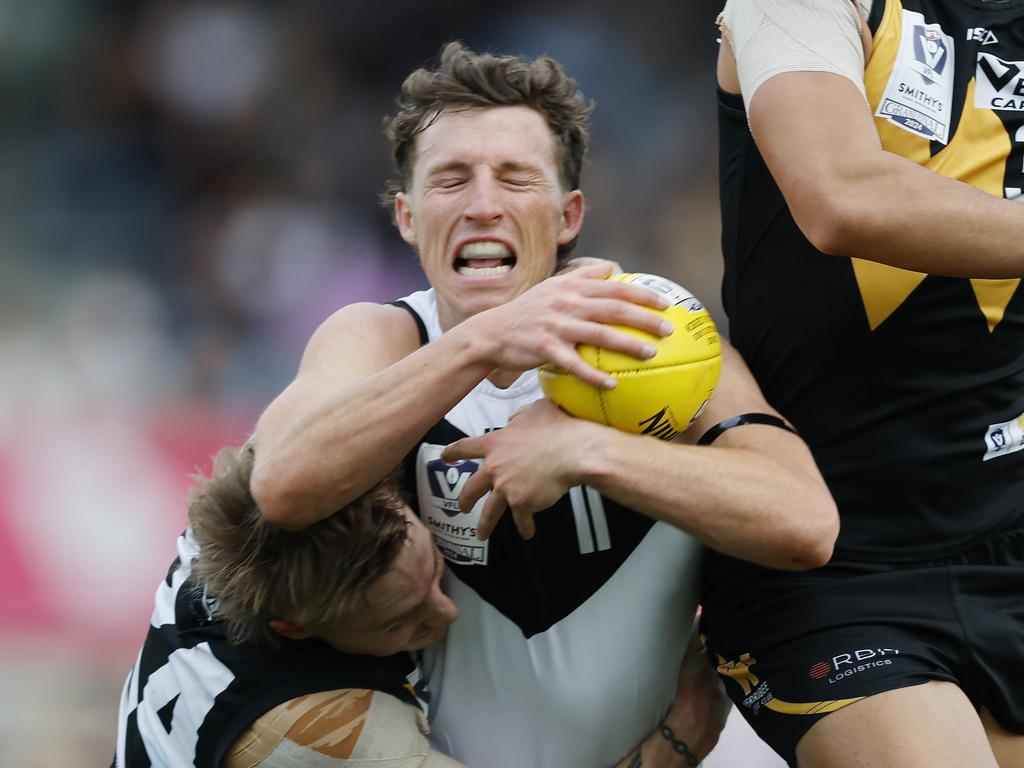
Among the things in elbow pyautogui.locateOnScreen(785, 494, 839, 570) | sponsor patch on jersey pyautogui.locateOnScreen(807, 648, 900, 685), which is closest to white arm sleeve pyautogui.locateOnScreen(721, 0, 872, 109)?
elbow pyautogui.locateOnScreen(785, 494, 839, 570)

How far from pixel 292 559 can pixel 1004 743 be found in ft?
6.04

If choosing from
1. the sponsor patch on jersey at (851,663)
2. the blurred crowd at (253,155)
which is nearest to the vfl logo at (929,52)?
the sponsor patch on jersey at (851,663)

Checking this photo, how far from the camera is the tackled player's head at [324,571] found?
2.93 metres

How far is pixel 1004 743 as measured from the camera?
284 centimetres

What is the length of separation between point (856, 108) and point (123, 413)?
19.8ft

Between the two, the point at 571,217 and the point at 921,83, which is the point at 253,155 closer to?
the point at 571,217

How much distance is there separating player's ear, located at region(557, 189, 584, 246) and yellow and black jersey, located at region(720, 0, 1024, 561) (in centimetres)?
78

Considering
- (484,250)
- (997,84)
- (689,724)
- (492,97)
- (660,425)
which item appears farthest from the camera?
(492,97)

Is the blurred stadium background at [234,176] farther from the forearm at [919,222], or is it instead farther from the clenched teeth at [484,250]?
the forearm at [919,222]

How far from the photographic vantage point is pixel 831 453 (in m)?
2.88

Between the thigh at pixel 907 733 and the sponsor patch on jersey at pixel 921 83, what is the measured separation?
1303mm

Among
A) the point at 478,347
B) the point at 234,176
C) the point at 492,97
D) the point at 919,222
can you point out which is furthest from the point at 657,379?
the point at 234,176

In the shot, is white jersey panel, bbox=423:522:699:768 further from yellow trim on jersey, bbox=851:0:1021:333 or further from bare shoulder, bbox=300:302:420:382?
yellow trim on jersey, bbox=851:0:1021:333

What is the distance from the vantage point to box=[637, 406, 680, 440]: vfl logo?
252cm
